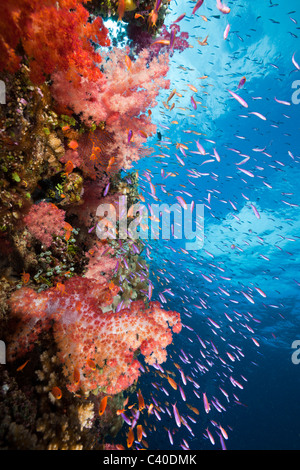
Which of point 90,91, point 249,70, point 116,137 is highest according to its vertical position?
point 249,70

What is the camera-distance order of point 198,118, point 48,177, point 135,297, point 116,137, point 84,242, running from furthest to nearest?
point 198,118 < point 135,297 < point 84,242 < point 116,137 < point 48,177

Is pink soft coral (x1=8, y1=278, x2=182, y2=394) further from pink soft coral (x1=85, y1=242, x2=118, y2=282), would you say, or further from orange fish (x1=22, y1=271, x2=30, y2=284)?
pink soft coral (x1=85, y1=242, x2=118, y2=282)

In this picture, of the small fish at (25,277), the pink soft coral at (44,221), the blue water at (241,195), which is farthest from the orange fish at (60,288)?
the blue water at (241,195)

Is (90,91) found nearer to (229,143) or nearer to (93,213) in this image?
(93,213)

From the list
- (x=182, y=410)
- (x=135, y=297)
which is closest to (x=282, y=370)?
(x=182, y=410)

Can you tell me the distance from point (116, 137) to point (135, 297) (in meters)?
4.37

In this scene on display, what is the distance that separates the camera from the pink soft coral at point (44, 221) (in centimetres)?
382

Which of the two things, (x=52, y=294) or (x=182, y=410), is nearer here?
(x=52, y=294)

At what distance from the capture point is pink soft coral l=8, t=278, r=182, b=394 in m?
3.37

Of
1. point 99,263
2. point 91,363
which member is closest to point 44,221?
point 99,263

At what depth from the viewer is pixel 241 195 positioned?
56.3ft

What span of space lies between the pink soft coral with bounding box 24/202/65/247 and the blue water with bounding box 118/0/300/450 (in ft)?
13.8

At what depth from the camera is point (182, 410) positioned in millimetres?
26500

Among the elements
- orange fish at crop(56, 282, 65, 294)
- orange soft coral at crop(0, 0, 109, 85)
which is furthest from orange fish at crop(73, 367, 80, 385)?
orange soft coral at crop(0, 0, 109, 85)
